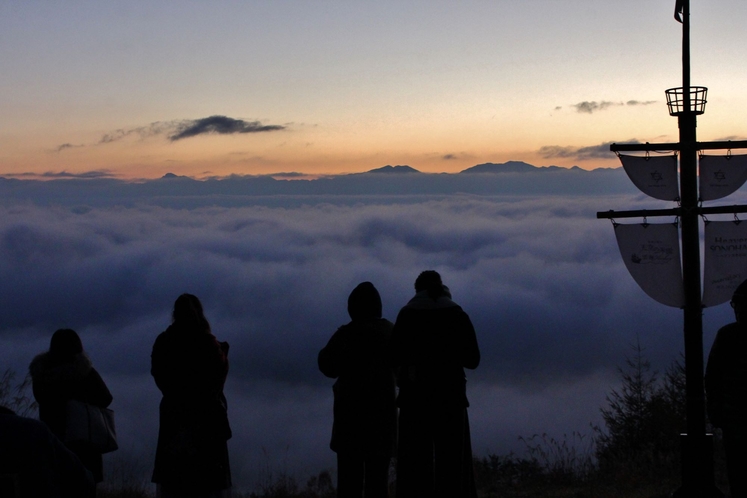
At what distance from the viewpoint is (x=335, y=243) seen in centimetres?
18012

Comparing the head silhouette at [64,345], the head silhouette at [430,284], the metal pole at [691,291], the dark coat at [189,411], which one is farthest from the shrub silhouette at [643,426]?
the head silhouette at [64,345]

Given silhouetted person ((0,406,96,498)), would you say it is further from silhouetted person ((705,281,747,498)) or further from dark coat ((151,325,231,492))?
silhouetted person ((705,281,747,498))

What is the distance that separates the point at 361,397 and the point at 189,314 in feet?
4.50

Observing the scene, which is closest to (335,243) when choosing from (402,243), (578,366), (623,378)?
(402,243)

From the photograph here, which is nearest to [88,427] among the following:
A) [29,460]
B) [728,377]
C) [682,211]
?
[29,460]

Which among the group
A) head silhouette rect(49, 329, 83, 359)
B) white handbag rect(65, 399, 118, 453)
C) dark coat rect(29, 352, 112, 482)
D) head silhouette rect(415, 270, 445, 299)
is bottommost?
white handbag rect(65, 399, 118, 453)

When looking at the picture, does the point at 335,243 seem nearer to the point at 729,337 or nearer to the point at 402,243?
the point at 402,243

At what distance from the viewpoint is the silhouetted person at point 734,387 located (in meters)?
4.48

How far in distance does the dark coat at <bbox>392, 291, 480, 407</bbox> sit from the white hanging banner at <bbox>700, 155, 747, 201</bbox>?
9.88ft

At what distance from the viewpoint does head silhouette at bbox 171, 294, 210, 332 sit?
474 cm

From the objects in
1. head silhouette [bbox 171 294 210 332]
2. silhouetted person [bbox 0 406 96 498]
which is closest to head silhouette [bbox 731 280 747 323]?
head silhouette [bbox 171 294 210 332]

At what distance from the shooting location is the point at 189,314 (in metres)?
4.75

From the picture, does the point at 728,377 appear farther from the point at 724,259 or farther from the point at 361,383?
the point at 724,259

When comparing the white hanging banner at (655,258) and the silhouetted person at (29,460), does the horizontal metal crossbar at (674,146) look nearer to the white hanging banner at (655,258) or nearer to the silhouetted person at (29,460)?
the white hanging banner at (655,258)
